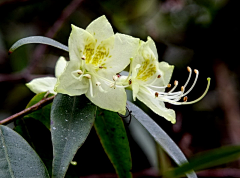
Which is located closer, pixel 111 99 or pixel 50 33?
pixel 111 99

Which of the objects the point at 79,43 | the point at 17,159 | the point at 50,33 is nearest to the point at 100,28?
the point at 79,43

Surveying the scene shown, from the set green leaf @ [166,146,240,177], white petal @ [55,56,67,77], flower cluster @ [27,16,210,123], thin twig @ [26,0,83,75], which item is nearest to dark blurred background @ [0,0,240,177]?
thin twig @ [26,0,83,75]

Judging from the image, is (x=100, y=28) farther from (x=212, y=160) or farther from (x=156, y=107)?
(x=212, y=160)

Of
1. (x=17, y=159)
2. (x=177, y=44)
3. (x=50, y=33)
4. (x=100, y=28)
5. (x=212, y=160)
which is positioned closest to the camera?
(x=212, y=160)

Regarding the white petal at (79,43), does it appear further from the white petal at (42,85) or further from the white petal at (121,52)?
the white petal at (42,85)

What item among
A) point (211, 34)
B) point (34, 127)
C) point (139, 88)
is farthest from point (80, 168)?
point (211, 34)

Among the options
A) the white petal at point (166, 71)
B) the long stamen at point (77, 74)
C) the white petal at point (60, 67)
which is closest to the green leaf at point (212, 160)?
the long stamen at point (77, 74)

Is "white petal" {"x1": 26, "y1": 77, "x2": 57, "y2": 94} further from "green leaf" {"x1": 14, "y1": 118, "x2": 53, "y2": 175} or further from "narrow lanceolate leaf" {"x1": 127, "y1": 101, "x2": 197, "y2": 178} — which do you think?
"narrow lanceolate leaf" {"x1": 127, "y1": 101, "x2": 197, "y2": 178}
